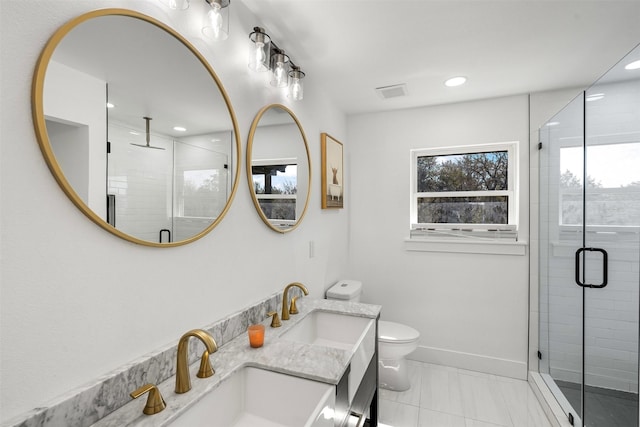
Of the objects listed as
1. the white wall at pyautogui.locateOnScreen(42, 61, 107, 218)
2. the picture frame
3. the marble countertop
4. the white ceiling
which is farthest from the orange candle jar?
the white ceiling

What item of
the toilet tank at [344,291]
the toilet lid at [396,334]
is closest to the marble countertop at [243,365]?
the toilet tank at [344,291]

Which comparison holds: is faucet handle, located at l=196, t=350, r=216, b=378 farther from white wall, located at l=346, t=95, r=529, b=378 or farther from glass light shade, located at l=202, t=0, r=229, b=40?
white wall, located at l=346, t=95, r=529, b=378

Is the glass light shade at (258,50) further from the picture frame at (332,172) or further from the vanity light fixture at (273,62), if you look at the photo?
the picture frame at (332,172)

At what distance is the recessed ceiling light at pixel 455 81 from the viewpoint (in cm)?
220

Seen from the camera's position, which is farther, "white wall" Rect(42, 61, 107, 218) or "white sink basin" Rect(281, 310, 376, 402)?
"white sink basin" Rect(281, 310, 376, 402)

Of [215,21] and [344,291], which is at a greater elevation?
[215,21]

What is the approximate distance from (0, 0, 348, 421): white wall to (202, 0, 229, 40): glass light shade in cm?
5

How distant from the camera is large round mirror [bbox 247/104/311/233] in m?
1.54

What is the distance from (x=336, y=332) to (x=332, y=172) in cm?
128

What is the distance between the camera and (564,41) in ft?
5.65

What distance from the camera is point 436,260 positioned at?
275cm

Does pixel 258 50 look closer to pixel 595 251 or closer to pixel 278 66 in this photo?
pixel 278 66

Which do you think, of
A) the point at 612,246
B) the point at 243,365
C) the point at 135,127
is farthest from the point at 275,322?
the point at 612,246

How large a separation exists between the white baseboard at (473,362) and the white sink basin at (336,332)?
4.46 ft
